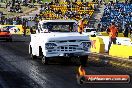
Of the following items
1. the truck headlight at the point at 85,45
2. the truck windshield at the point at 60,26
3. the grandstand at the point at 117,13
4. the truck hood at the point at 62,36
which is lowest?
the grandstand at the point at 117,13

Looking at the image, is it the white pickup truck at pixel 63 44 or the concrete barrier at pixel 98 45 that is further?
the concrete barrier at pixel 98 45

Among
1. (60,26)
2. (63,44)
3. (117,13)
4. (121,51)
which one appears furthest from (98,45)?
(117,13)

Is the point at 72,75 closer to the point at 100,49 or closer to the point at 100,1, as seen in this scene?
the point at 100,49

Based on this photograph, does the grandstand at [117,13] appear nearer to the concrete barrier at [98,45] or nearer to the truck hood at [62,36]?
the concrete barrier at [98,45]

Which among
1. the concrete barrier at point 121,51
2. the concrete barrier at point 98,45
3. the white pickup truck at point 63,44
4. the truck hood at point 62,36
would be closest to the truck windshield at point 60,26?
the white pickup truck at point 63,44

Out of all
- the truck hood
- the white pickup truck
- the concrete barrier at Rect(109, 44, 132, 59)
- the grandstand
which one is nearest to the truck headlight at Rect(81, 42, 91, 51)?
the white pickup truck

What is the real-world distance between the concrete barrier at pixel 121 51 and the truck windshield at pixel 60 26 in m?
3.65

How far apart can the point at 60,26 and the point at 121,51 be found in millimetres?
4636

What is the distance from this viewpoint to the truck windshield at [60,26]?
17.5 m

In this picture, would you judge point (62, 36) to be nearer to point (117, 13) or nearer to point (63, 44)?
point (63, 44)

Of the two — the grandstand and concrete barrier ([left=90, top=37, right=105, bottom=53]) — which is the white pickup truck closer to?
concrete barrier ([left=90, top=37, right=105, bottom=53])

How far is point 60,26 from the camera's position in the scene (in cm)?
1756

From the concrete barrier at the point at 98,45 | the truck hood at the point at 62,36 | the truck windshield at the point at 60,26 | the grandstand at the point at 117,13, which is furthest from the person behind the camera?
the grandstand at the point at 117,13

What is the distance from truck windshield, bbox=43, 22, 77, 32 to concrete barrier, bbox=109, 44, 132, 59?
365 centimetres
